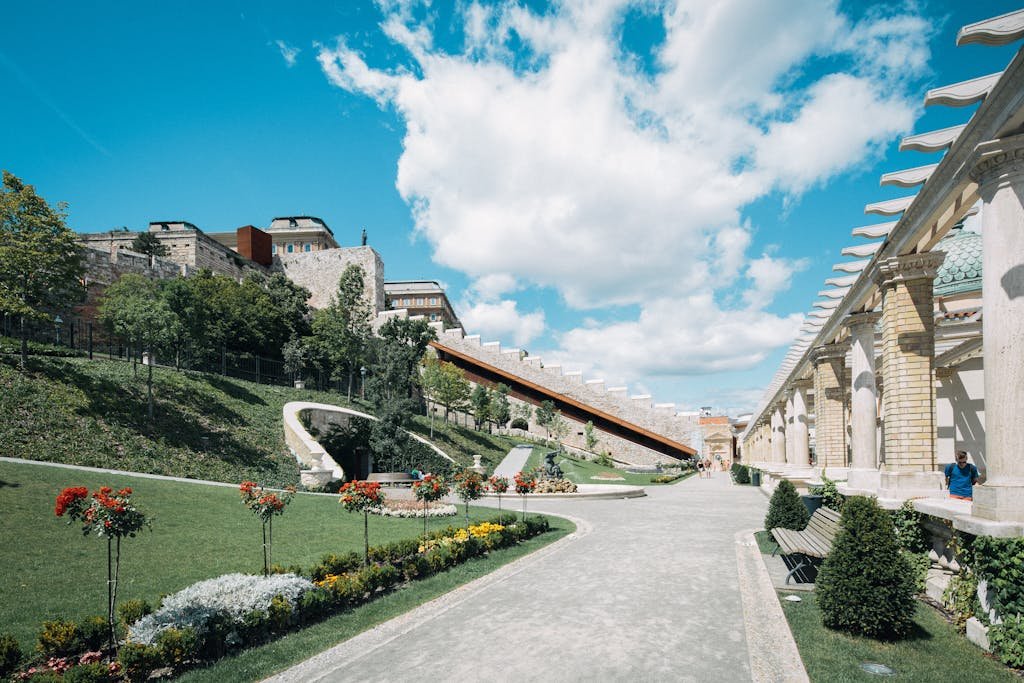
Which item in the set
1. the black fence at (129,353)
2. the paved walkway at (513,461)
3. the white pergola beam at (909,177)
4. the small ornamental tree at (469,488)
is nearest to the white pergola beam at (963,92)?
the white pergola beam at (909,177)

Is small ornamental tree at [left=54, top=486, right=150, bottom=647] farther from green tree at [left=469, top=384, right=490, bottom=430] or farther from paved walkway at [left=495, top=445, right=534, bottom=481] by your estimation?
green tree at [left=469, top=384, right=490, bottom=430]

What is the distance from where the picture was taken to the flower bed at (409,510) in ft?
56.4

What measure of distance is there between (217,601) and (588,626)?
4673 millimetres

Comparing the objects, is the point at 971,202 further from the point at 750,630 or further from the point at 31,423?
the point at 31,423

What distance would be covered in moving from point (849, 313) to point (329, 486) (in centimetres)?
1970

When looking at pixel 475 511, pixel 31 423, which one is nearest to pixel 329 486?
pixel 475 511

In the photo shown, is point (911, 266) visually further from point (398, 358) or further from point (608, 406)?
point (608, 406)

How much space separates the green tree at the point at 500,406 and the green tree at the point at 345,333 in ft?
44.3

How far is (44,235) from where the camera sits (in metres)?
20.9

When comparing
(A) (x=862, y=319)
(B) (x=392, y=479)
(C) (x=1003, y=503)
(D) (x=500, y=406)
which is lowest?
(B) (x=392, y=479)

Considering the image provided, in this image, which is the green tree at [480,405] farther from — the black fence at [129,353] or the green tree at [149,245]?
the green tree at [149,245]

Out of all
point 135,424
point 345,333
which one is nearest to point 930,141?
point 135,424

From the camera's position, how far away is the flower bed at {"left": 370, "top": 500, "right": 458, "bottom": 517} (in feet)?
56.4

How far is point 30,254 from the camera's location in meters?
20.2
